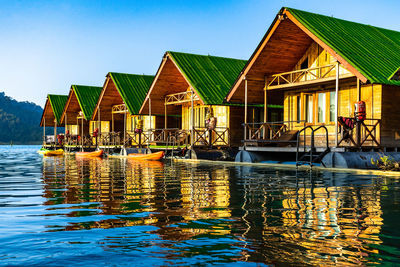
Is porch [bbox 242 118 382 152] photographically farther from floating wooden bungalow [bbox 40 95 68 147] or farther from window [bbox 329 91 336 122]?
floating wooden bungalow [bbox 40 95 68 147]

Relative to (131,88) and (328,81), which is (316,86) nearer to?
(328,81)

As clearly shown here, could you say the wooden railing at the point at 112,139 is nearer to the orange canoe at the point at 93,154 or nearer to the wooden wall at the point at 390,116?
the orange canoe at the point at 93,154

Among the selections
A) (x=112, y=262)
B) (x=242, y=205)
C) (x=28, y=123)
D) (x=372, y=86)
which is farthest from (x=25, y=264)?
(x=28, y=123)

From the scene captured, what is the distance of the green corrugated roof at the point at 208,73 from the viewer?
30.6 metres

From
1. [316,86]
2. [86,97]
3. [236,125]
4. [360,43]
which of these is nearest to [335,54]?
[360,43]

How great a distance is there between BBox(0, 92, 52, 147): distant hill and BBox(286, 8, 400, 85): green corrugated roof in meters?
156

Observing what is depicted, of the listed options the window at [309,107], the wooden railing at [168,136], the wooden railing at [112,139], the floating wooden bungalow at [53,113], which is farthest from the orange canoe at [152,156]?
the floating wooden bungalow at [53,113]

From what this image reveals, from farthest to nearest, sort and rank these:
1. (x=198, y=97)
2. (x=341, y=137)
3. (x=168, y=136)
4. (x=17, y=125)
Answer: (x=17, y=125) → (x=168, y=136) → (x=198, y=97) → (x=341, y=137)

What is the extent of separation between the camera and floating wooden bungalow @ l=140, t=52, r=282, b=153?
100ft

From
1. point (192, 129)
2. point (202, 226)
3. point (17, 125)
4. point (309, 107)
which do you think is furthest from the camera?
point (17, 125)

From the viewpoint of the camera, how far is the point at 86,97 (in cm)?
4991

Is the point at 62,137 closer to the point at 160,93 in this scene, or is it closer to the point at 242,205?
the point at 160,93

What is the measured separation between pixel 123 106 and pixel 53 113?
63.5ft

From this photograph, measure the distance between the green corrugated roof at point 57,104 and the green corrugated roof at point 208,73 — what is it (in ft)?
88.0
